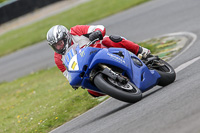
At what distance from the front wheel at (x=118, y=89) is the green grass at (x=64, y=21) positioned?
1466 cm

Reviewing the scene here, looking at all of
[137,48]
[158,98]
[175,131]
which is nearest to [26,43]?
[137,48]

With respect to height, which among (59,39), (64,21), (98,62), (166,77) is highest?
(59,39)

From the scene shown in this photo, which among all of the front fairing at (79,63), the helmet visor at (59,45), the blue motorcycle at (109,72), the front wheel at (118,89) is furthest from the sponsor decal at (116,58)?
the helmet visor at (59,45)

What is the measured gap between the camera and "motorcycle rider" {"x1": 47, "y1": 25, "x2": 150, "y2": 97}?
6.95m

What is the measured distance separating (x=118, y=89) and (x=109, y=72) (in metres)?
0.30

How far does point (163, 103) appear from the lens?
5762 mm

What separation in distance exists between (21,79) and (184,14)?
626 cm

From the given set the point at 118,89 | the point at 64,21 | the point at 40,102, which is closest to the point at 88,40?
the point at 118,89

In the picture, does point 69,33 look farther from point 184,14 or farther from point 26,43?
point 26,43

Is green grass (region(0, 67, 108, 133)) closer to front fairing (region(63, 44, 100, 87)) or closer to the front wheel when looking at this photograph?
front fairing (region(63, 44, 100, 87))

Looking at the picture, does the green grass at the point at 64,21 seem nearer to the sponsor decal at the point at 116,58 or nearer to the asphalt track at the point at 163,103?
the asphalt track at the point at 163,103

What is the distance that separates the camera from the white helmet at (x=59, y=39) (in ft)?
22.6

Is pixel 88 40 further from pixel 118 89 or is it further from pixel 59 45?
pixel 118 89

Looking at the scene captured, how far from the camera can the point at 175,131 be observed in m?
4.32
